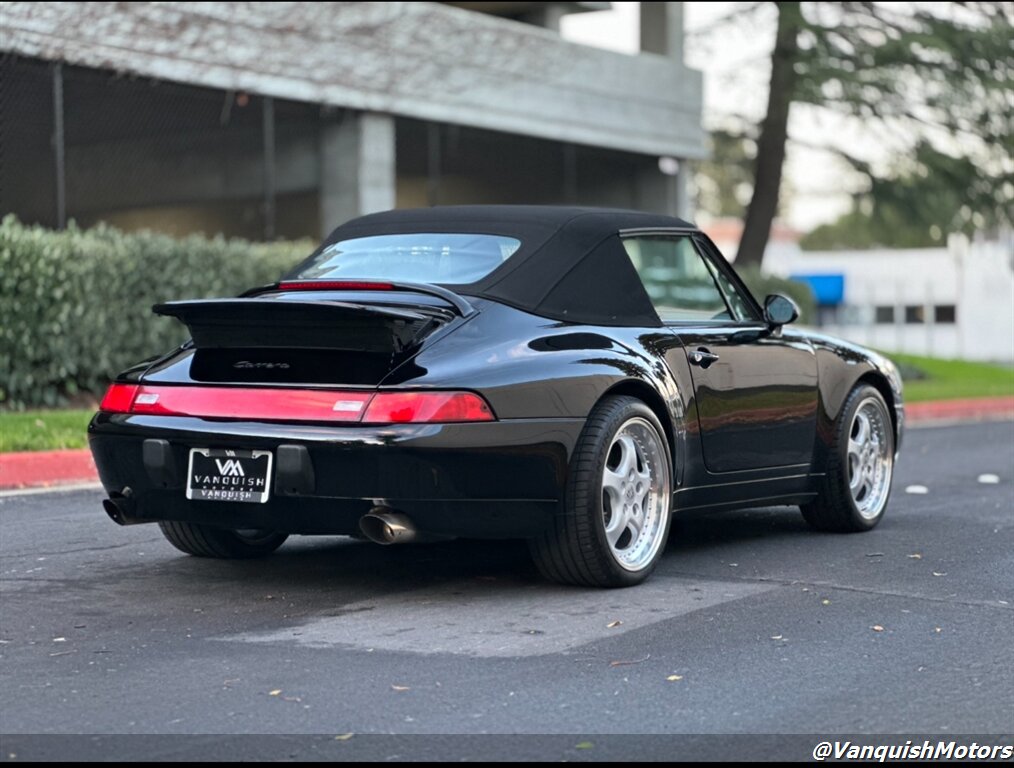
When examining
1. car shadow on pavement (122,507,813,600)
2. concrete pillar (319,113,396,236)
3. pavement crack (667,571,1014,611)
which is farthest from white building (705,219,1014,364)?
pavement crack (667,571,1014,611)

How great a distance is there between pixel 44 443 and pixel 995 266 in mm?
53966

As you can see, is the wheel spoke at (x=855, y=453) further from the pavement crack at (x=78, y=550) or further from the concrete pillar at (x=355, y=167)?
the concrete pillar at (x=355, y=167)

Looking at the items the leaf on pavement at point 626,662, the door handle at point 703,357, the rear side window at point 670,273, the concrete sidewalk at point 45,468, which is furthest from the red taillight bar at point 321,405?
the rear side window at point 670,273

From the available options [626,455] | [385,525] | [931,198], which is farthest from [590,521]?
[931,198]

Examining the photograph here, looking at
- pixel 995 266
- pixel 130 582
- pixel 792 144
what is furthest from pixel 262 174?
pixel 995 266

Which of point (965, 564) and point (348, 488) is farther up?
point (348, 488)

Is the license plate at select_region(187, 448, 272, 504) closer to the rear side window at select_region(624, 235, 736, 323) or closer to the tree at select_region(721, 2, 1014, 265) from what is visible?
the rear side window at select_region(624, 235, 736, 323)

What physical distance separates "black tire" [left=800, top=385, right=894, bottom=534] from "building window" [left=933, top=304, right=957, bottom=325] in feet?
181

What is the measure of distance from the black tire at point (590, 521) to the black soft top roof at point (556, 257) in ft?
1.46

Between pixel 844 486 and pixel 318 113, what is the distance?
14665 mm

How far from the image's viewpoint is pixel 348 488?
5801 millimetres

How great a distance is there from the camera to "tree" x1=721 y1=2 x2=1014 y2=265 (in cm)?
2591

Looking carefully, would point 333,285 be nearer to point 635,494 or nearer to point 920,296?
point 635,494

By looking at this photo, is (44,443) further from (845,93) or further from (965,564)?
(845,93)
